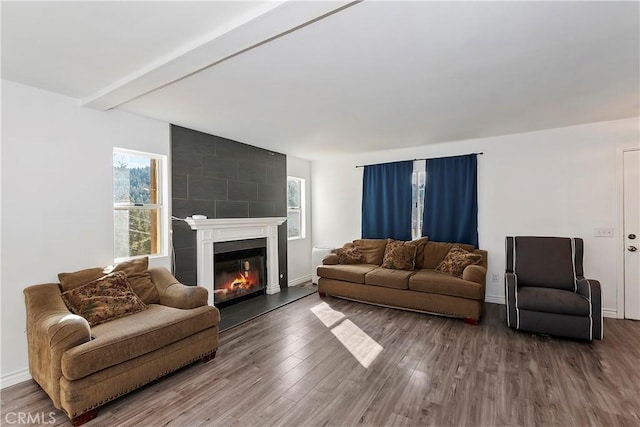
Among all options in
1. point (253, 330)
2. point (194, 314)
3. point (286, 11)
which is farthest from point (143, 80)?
point (253, 330)

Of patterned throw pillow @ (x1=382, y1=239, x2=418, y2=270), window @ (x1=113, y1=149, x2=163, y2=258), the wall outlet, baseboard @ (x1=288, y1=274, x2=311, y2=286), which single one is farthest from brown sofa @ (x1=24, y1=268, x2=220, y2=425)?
the wall outlet

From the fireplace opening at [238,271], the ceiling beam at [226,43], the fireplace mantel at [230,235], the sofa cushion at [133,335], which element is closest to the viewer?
the ceiling beam at [226,43]

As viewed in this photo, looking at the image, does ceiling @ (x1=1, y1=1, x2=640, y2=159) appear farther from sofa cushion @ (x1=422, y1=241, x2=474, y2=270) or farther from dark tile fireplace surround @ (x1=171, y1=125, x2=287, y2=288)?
sofa cushion @ (x1=422, y1=241, x2=474, y2=270)

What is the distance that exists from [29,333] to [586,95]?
526cm

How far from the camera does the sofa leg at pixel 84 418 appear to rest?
6.44 ft

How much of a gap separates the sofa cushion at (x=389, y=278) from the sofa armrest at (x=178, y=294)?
7.54 ft

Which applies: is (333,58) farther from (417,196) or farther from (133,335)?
(417,196)

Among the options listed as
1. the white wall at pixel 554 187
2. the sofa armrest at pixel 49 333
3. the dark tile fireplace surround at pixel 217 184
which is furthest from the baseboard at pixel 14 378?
the white wall at pixel 554 187

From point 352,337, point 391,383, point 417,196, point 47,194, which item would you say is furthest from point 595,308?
point 47,194

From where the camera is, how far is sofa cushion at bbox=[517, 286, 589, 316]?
3.06 metres

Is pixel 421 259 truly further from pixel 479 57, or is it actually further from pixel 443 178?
pixel 479 57

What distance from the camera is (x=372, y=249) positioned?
518cm

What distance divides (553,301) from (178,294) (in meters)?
3.73

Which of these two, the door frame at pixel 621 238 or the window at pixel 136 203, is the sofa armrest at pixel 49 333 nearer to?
the window at pixel 136 203
